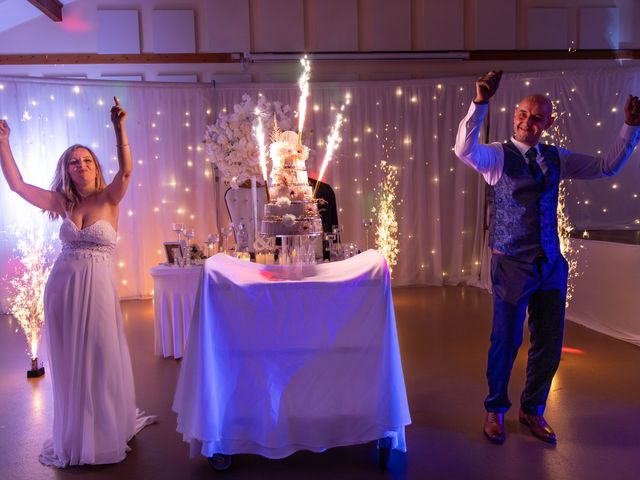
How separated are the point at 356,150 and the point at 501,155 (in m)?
4.58

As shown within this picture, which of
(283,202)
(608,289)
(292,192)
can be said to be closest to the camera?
(283,202)

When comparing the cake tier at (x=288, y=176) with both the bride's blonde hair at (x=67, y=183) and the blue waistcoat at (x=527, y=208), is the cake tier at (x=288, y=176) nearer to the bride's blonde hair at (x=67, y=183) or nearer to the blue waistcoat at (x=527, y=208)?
the bride's blonde hair at (x=67, y=183)

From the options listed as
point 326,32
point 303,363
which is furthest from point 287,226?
point 326,32

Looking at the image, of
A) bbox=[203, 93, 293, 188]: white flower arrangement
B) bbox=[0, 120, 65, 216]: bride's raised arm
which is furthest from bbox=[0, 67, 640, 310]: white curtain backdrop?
bbox=[0, 120, 65, 216]: bride's raised arm

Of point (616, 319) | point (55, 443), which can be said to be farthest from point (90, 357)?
point (616, 319)

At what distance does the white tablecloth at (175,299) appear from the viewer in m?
4.04

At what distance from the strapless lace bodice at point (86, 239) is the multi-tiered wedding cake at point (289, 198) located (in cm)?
80

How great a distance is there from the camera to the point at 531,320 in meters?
2.84

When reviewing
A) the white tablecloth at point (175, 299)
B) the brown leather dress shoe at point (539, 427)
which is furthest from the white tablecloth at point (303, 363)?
the white tablecloth at point (175, 299)

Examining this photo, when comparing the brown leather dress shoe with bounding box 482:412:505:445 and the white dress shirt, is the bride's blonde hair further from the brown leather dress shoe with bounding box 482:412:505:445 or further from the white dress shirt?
the brown leather dress shoe with bounding box 482:412:505:445

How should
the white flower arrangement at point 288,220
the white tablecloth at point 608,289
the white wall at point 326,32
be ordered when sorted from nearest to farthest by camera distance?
1. the white flower arrangement at point 288,220
2. the white tablecloth at point 608,289
3. the white wall at point 326,32

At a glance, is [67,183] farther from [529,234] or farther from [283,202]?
[529,234]

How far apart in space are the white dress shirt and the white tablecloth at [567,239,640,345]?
200 centimetres

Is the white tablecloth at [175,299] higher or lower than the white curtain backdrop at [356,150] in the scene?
lower
